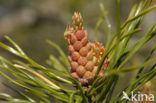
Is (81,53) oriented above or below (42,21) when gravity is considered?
below

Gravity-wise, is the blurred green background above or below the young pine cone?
above

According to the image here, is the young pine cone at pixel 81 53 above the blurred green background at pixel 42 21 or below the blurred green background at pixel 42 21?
below

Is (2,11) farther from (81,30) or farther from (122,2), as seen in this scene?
(81,30)

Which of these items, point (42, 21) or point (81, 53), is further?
point (42, 21)

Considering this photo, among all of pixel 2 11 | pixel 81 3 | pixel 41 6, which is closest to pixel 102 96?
pixel 81 3

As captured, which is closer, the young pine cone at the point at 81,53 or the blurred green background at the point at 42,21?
the young pine cone at the point at 81,53
